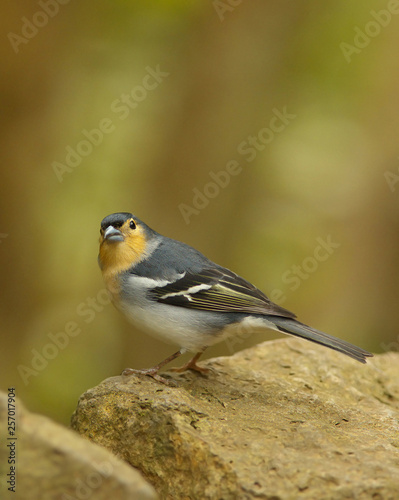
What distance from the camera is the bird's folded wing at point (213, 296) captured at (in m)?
5.28

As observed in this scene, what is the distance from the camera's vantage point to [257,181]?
925cm

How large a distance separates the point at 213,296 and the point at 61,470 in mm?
2421

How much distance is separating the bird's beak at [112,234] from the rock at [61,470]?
2291 millimetres

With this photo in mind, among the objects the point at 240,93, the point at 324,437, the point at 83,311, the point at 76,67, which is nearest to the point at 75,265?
the point at 83,311

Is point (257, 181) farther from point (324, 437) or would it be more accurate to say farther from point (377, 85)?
point (324, 437)

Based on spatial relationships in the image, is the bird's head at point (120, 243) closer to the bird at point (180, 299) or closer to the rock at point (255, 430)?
the bird at point (180, 299)

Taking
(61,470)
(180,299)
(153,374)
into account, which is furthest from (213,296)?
(61,470)

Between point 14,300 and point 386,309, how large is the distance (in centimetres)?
594

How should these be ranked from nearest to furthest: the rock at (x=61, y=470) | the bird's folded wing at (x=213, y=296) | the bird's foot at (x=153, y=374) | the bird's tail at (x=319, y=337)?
the rock at (x=61, y=470)
the bird's tail at (x=319, y=337)
the bird's foot at (x=153, y=374)
the bird's folded wing at (x=213, y=296)

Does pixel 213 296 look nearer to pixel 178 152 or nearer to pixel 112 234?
pixel 112 234

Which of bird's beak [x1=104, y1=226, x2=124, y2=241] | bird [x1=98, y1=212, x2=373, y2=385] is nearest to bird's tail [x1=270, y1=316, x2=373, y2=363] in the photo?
bird [x1=98, y1=212, x2=373, y2=385]

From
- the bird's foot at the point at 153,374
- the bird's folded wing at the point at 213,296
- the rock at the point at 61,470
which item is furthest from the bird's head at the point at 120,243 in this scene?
the rock at the point at 61,470

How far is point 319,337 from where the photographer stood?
5.09 metres

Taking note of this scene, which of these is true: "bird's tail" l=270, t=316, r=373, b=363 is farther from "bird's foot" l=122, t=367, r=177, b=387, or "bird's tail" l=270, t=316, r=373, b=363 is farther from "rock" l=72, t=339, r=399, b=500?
"bird's foot" l=122, t=367, r=177, b=387
